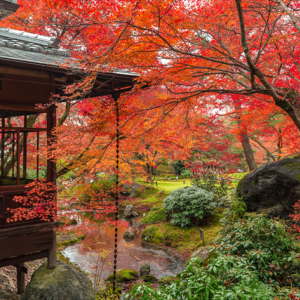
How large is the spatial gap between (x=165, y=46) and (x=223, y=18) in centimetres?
223

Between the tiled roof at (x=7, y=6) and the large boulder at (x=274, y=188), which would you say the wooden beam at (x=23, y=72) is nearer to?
the tiled roof at (x=7, y=6)

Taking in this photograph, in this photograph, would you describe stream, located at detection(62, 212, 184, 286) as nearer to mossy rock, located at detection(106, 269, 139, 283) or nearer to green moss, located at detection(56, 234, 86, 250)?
green moss, located at detection(56, 234, 86, 250)

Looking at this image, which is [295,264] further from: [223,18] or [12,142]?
[12,142]

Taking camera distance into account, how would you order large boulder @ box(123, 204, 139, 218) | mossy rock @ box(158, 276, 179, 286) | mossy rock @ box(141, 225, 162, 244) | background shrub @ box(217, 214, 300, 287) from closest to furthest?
background shrub @ box(217, 214, 300, 287) → mossy rock @ box(158, 276, 179, 286) → mossy rock @ box(141, 225, 162, 244) → large boulder @ box(123, 204, 139, 218)

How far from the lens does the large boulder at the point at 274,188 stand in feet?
23.6

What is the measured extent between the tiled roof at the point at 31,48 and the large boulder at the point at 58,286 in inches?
175

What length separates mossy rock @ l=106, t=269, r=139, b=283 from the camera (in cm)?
733

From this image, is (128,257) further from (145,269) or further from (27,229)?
(27,229)

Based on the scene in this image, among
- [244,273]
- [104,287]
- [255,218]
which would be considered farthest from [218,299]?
[104,287]

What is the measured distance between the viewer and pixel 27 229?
5188 mm

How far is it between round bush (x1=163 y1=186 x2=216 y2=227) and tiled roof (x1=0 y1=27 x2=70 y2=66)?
7241 mm

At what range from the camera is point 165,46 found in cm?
478

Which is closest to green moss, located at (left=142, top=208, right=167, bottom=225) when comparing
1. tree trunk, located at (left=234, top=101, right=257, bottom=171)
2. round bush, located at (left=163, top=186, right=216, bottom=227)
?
round bush, located at (left=163, top=186, right=216, bottom=227)

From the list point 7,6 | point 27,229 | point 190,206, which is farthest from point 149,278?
point 7,6
